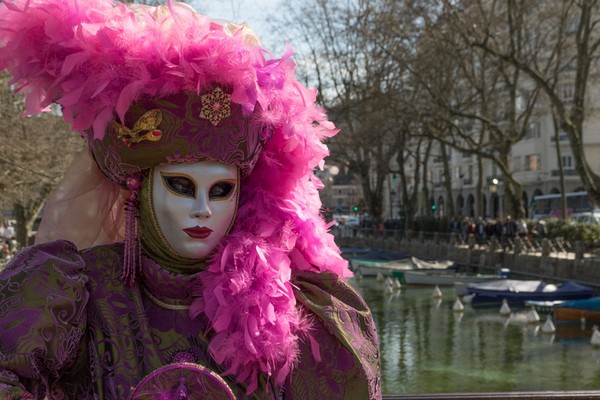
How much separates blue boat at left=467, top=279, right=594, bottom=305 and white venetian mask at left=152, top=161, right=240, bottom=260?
16667mm

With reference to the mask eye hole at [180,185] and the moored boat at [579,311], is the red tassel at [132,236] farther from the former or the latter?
the moored boat at [579,311]

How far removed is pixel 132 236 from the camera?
2.11 m

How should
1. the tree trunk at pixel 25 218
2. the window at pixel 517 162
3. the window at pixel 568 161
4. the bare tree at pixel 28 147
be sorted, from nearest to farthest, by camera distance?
the bare tree at pixel 28 147 → the tree trunk at pixel 25 218 → the window at pixel 568 161 → the window at pixel 517 162

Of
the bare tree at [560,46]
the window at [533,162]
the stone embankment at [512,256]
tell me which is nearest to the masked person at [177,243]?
the bare tree at [560,46]

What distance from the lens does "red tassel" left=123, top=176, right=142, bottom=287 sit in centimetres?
206

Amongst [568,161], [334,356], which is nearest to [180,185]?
[334,356]

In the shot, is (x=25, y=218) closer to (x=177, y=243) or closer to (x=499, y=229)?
(x=499, y=229)

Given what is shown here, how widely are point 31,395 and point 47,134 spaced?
15426 mm

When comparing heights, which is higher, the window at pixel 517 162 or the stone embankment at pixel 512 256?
the window at pixel 517 162

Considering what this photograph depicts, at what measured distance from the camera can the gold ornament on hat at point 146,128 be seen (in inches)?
77.8

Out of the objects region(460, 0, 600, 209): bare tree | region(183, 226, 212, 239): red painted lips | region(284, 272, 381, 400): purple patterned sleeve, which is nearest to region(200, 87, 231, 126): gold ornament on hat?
region(183, 226, 212, 239): red painted lips

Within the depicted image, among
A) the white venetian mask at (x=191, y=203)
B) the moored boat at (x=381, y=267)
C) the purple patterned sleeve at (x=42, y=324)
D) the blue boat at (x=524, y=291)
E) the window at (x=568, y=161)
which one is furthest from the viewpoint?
the window at (x=568, y=161)

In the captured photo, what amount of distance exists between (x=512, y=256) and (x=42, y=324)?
23931mm

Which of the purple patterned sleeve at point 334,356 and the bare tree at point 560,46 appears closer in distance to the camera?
the purple patterned sleeve at point 334,356
